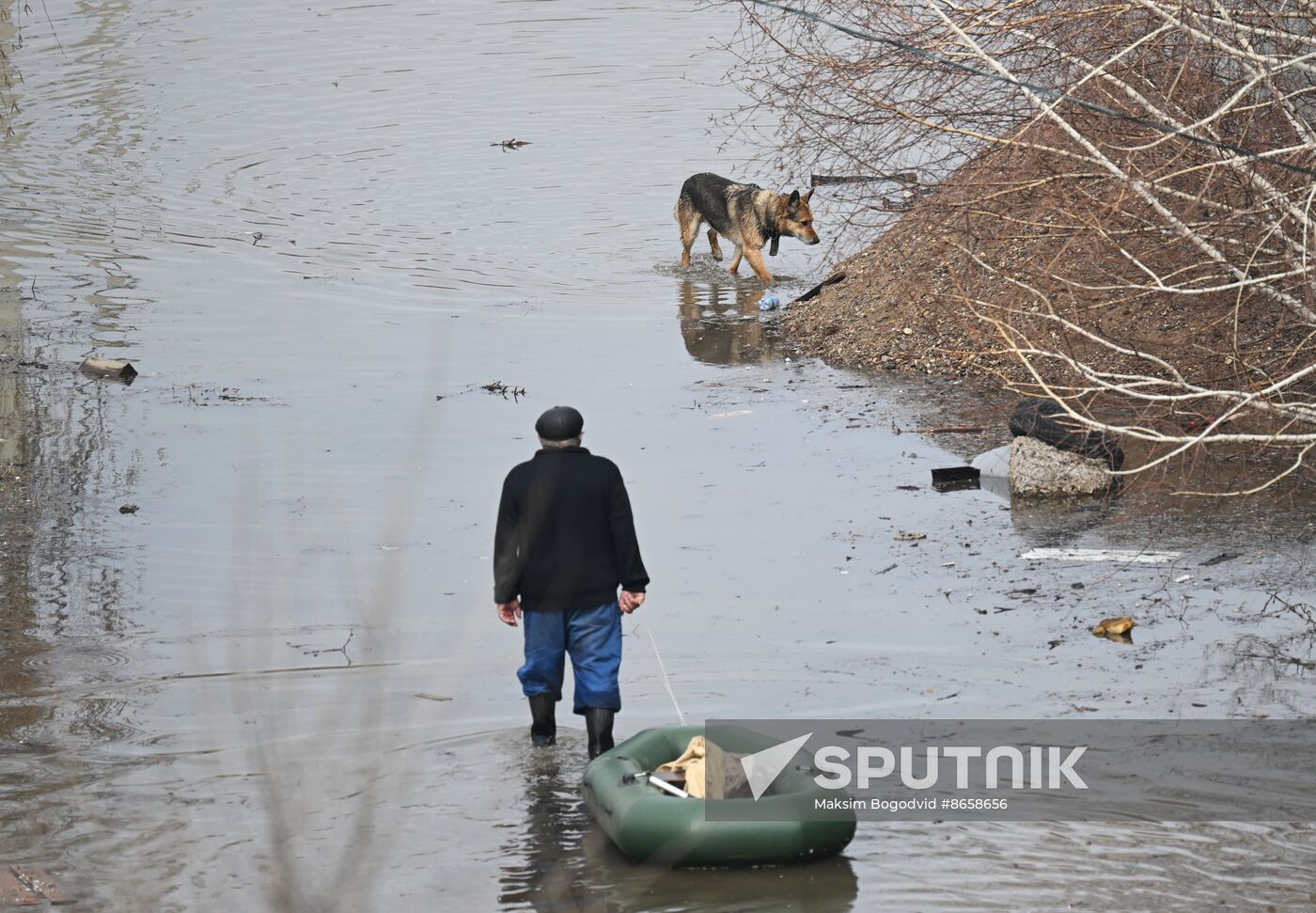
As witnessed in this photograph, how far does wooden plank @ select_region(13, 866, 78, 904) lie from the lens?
559 centimetres

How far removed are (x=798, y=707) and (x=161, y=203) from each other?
16834 millimetres

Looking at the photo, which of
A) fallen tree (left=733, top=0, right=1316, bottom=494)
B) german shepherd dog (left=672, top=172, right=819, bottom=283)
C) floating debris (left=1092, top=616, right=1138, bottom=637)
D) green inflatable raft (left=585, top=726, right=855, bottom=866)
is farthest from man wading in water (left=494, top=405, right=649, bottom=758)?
german shepherd dog (left=672, top=172, right=819, bottom=283)

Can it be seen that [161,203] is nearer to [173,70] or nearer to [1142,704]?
[173,70]

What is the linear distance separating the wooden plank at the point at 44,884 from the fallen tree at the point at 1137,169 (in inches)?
166

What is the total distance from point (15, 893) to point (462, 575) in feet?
13.5

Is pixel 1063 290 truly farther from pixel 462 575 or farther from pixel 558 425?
pixel 558 425

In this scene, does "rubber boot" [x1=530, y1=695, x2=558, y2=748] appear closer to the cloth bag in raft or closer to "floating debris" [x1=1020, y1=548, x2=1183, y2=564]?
the cloth bag in raft

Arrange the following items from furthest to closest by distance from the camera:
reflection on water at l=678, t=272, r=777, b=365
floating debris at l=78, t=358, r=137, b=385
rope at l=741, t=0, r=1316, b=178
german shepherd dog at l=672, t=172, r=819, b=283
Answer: german shepherd dog at l=672, t=172, r=819, b=283
reflection on water at l=678, t=272, r=777, b=365
floating debris at l=78, t=358, r=137, b=385
rope at l=741, t=0, r=1316, b=178

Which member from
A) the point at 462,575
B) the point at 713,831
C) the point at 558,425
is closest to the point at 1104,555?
the point at 462,575

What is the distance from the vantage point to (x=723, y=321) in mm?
16562

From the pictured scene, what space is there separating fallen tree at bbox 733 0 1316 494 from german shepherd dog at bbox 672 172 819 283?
7346 millimetres
